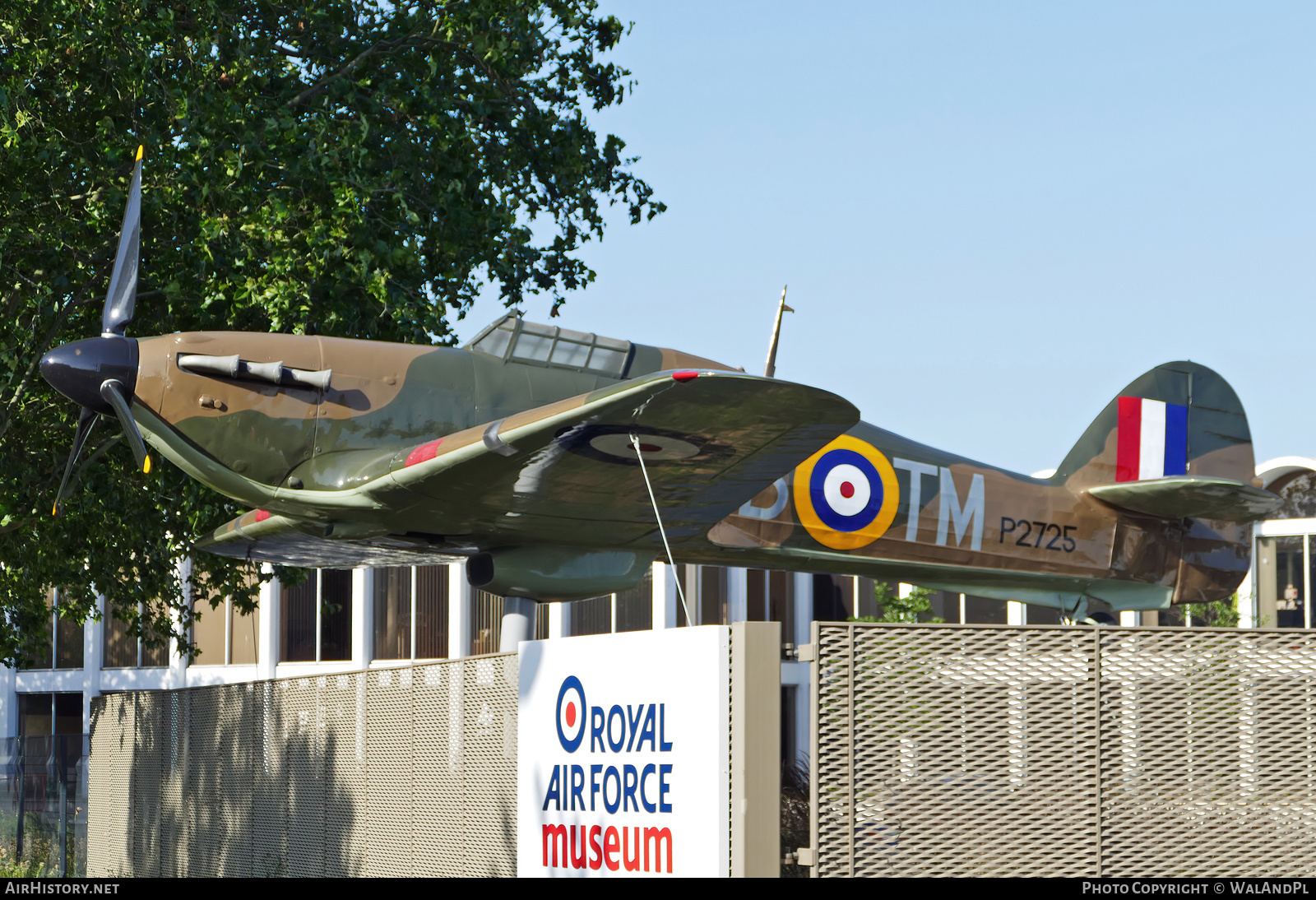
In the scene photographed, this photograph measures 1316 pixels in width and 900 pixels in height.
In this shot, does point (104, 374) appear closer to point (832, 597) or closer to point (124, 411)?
point (124, 411)

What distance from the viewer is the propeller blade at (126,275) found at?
1034 centimetres

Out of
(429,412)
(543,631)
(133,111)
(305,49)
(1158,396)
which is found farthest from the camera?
(543,631)

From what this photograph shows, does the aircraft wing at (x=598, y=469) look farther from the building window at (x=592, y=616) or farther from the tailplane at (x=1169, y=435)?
the building window at (x=592, y=616)

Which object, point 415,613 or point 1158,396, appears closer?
point 1158,396

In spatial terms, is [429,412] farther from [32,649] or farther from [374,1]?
[32,649]

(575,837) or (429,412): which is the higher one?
(429,412)

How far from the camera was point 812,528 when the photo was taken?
39.4ft

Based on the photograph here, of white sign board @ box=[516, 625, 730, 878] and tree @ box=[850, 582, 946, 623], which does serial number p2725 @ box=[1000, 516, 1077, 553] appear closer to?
white sign board @ box=[516, 625, 730, 878]

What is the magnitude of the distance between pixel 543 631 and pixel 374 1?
57.8ft

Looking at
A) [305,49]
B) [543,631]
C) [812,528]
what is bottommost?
[543,631]

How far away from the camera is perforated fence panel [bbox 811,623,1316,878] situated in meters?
6.25

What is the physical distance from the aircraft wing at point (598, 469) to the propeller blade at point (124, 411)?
140 cm

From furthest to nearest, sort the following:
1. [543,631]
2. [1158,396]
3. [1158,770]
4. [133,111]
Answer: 1. [543,631]
2. [1158,396]
3. [133,111]
4. [1158,770]

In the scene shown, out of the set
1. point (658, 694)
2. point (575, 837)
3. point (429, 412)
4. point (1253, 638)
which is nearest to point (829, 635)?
point (658, 694)
